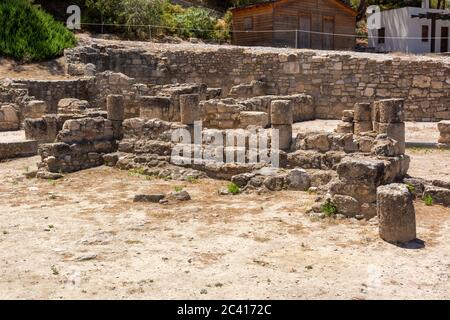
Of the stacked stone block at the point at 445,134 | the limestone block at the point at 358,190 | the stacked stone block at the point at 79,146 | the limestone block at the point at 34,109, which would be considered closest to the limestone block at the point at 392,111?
the limestone block at the point at 358,190

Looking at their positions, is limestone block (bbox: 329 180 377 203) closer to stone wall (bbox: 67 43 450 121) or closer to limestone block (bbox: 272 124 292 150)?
limestone block (bbox: 272 124 292 150)

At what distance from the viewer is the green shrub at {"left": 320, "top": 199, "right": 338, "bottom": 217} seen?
1091cm

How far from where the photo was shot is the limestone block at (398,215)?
9.20 meters

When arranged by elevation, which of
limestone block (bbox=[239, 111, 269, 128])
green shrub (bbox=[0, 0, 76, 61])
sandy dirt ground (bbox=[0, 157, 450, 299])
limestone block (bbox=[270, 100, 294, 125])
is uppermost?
green shrub (bbox=[0, 0, 76, 61])

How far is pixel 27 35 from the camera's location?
27.8m

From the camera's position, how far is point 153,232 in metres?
10.2

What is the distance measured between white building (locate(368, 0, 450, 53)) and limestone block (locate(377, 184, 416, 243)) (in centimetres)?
2977

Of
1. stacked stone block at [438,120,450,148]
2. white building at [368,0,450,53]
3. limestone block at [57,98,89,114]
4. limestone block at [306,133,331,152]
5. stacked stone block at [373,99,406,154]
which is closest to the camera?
limestone block at [306,133,331,152]

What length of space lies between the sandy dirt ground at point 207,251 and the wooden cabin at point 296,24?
22254 millimetres

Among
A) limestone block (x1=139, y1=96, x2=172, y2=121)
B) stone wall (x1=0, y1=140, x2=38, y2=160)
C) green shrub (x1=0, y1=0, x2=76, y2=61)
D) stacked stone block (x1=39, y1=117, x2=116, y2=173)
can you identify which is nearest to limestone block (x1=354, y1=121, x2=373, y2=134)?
limestone block (x1=139, y1=96, x2=172, y2=121)

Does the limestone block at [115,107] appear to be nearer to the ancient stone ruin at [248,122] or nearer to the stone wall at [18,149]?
the ancient stone ruin at [248,122]

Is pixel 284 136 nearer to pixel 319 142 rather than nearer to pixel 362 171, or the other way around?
pixel 319 142
